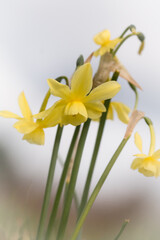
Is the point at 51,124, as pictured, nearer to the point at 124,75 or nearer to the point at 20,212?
the point at 124,75

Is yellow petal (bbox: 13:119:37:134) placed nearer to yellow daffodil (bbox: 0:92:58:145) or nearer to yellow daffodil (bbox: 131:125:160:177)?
yellow daffodil (bbox: 0:92:58:145)

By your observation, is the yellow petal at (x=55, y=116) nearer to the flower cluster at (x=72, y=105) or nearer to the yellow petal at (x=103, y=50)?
the flower cluster at (x=72, y=105)

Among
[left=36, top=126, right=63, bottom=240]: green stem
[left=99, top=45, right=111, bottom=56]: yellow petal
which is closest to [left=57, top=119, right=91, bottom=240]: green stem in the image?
[left=36, top=126, right=63, bottom=240]: green stem

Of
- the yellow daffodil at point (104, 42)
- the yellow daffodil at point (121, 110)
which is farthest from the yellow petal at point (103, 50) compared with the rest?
the yellow daffodil at point (121, 110)

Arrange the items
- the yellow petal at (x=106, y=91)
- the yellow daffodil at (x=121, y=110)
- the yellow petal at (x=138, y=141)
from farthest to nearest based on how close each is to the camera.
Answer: the yellow daffodil at (x=121, y=110)
the yellow petal at (x=138, y=141)
the yellow petal at (x=106, y=91)

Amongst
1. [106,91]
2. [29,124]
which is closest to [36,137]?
[29,124]

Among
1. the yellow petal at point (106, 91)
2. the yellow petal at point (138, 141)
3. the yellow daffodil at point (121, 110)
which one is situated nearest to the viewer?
the yellow petal at point (106, 91)

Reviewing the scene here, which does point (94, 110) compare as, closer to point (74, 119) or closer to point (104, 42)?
point (74, 119)
